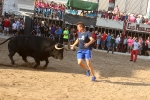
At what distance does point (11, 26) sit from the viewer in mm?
28375

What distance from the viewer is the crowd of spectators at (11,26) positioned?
27.7m

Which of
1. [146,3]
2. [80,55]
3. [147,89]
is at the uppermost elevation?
[146,3]

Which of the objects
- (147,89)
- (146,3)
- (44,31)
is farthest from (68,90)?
(146,3)

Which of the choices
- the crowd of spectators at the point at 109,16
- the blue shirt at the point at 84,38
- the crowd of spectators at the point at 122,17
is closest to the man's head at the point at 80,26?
the blue shirt at the point at 84,38

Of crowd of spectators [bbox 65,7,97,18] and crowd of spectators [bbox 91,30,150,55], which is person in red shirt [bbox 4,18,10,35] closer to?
crowd of spectators [bbox 65,7,97,18]

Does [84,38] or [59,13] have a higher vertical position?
[59,13]

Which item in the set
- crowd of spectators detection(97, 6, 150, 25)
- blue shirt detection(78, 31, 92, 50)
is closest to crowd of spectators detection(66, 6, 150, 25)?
crowd of spectators detection(97, 6, 150, 25)

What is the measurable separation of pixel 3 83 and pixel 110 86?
10.4ft

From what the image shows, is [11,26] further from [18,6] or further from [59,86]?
[59,86]

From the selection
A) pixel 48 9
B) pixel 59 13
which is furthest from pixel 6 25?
pixel 59 13

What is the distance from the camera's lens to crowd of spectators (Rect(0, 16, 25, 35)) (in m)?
27.7

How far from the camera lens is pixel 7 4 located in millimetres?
33656

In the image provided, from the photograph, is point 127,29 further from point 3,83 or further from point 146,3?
point 3,83

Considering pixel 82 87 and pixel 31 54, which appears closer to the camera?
pixel 82 87
